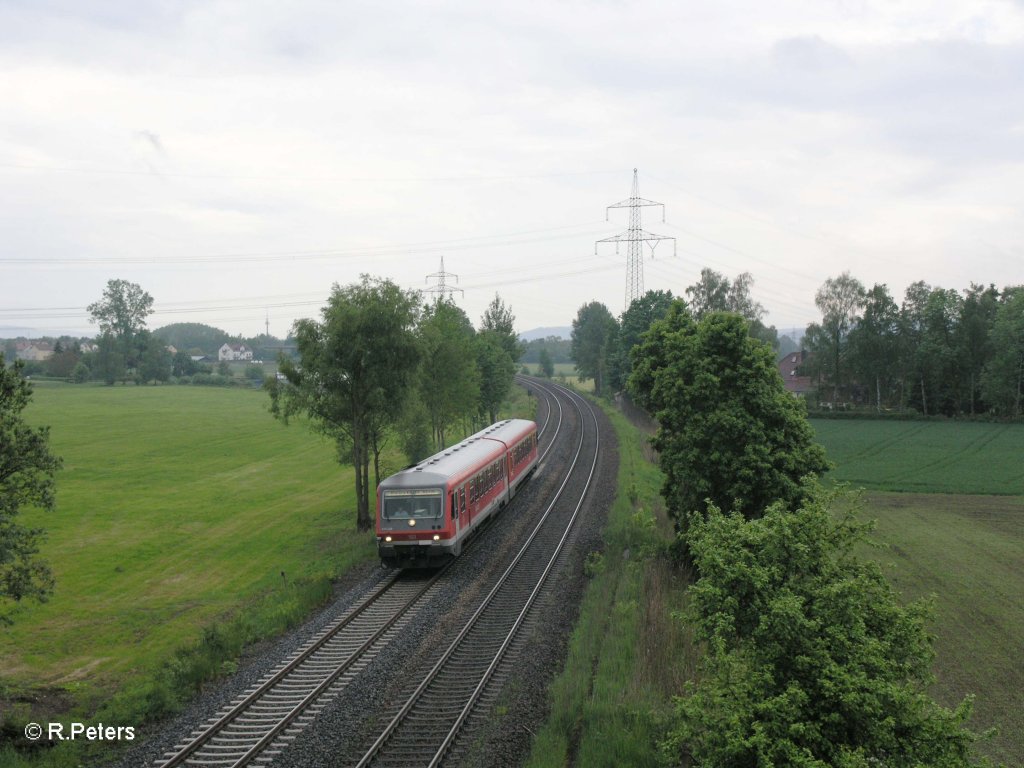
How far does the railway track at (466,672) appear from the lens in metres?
12.9

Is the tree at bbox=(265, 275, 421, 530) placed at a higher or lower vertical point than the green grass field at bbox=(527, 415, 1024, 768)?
higher

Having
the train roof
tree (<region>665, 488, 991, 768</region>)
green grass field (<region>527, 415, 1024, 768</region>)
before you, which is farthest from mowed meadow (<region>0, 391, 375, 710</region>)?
tree (<region>665, 488, 991, 768</region>)

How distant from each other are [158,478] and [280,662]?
3264cm

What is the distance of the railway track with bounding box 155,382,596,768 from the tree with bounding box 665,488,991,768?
7.33 meters

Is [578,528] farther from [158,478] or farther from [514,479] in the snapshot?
[158,478]

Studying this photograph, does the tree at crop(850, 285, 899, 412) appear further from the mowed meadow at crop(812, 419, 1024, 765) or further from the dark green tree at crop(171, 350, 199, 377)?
the dark green tree at crop(171, 350, 199, 377)

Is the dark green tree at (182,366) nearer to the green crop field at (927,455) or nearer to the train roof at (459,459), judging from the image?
the green crop field at (927,455)

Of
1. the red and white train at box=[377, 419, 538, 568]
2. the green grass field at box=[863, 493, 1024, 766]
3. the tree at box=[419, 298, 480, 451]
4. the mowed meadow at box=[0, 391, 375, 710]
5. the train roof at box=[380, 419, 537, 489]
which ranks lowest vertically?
the green grass field at box=[863, 493, 1024, 766]

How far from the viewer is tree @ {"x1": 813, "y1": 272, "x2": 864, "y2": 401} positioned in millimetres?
80931

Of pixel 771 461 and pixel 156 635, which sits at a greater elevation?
pixel 771 461

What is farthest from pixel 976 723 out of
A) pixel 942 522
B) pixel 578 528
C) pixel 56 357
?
pixel 56 357

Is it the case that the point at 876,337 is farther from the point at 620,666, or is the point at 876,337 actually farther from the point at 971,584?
the point at 620,666

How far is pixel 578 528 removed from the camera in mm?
29688

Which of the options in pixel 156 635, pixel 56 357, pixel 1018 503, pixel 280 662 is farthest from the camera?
pixel 56 357
